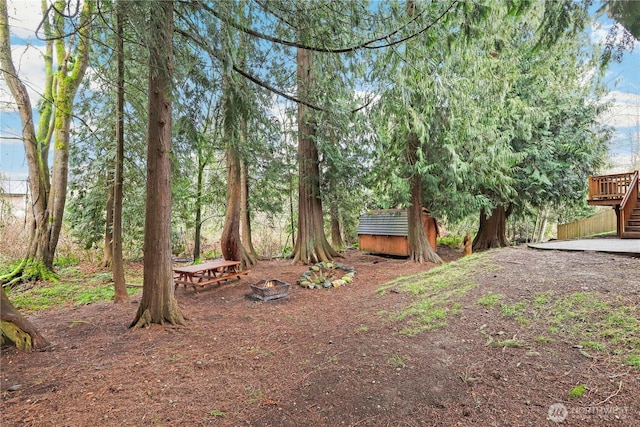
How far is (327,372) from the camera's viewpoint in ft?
9.83

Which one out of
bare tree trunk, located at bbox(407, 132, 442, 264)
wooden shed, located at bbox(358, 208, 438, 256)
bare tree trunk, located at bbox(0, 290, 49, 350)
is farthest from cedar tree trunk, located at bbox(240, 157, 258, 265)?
bare tree trunk, located at bbox(0, 290, 49, 350)

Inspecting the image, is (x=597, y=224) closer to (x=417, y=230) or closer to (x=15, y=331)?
(x=417, y=230)

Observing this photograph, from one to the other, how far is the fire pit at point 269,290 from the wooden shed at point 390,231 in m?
4.98

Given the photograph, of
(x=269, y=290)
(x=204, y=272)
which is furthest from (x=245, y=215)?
(x=269, y=290)

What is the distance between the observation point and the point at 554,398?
2.20 metres

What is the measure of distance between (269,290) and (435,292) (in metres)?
3.13

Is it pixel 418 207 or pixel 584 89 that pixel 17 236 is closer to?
pixel 418 207

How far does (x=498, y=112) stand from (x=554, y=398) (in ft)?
28.0

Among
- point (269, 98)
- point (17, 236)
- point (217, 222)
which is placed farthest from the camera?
point (217, 222)

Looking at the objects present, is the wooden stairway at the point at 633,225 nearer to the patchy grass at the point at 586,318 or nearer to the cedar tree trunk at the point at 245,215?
the patchy grass at the point at 586,318

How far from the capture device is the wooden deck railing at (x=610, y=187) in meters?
9.25

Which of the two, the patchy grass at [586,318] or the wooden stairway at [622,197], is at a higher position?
the wooden stairway at [622,197]

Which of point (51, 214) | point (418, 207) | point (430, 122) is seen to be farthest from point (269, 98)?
point (51, 214)

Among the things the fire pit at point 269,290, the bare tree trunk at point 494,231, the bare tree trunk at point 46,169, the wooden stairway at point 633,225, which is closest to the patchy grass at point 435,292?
the fire pit at point 269,290
